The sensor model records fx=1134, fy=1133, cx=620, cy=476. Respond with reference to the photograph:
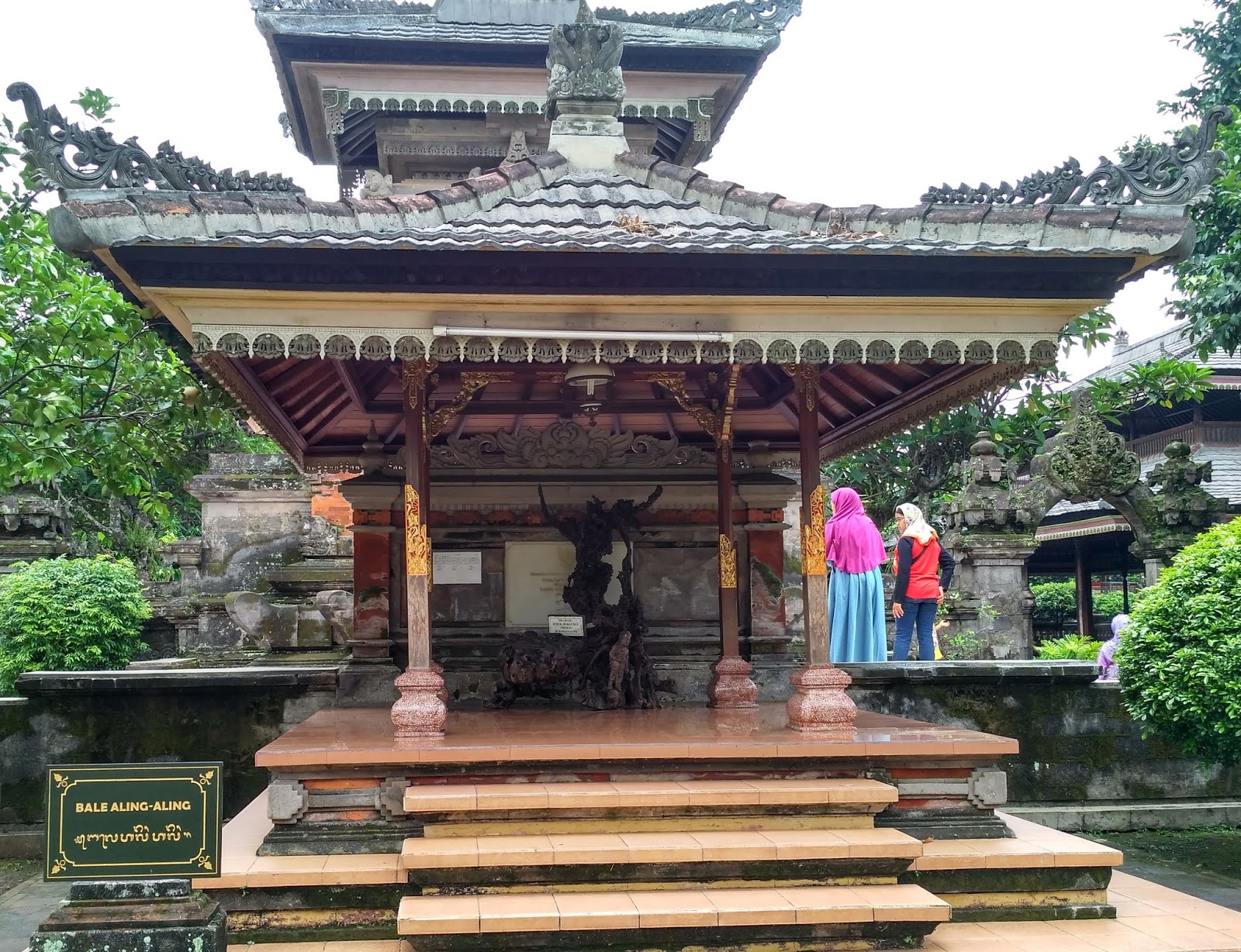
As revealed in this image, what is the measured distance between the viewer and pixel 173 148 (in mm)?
6727

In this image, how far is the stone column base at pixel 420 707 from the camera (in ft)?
22.6

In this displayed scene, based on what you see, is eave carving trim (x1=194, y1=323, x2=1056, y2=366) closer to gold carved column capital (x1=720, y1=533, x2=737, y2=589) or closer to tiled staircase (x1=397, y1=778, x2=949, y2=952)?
gold carved column capital (x1=720, y1=533, x2=737, y2=589)

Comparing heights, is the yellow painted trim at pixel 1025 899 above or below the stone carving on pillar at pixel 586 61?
below

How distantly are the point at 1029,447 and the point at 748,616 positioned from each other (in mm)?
13802

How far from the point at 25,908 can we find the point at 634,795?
4035mm

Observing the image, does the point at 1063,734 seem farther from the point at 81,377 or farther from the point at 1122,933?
the point at 81,377

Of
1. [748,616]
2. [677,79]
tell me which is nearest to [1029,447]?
[677,79]

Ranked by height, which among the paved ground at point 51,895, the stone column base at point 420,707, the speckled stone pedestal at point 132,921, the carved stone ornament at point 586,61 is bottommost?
the paved ground at point 51,895

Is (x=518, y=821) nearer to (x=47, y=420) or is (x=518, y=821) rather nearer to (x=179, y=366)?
(x=47, y=420)

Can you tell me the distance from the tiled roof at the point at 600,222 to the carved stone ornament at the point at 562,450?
7.37 feet

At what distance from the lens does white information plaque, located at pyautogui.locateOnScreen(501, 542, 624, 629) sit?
971 centimetres

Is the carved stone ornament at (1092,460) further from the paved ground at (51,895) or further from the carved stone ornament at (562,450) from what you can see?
the paved ground at (51,895)

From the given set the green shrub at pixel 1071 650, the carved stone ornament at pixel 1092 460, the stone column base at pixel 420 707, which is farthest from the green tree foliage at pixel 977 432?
the stone column base at pixel 420 707

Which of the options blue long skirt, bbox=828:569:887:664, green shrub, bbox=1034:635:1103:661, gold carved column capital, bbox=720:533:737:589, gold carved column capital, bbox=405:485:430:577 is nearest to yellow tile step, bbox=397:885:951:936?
gold carved column capital, bbox=405:485:430:577
